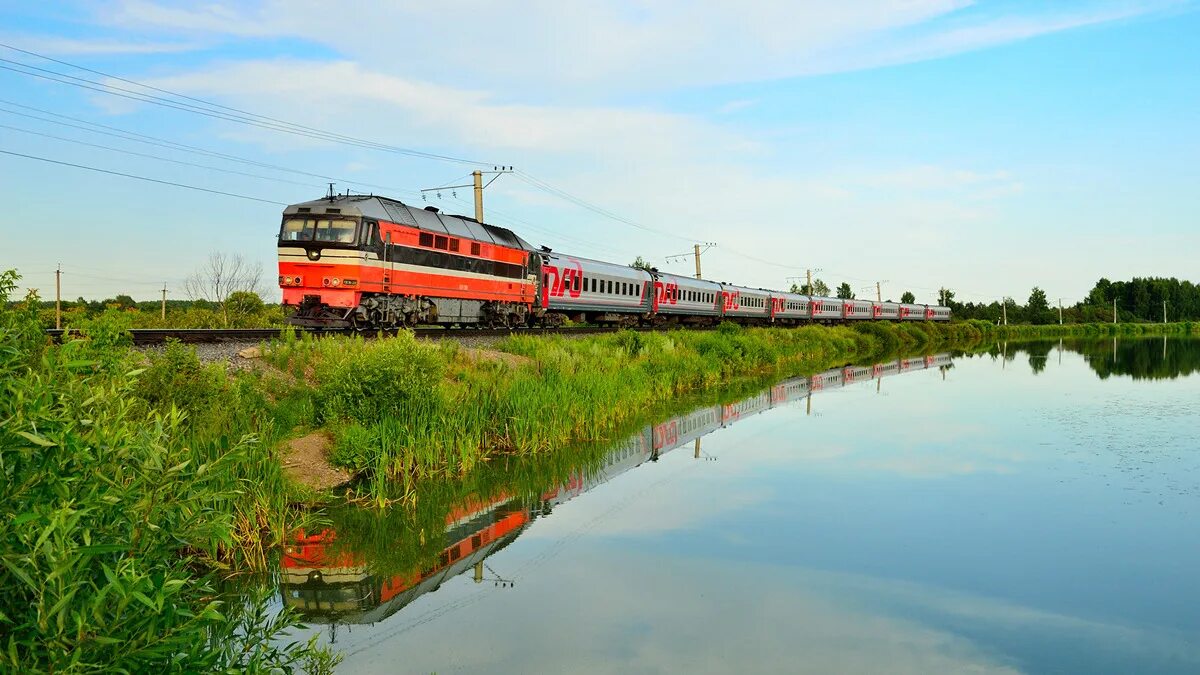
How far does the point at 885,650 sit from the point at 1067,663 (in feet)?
Answer: 5.15

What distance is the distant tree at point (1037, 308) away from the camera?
14012 cm

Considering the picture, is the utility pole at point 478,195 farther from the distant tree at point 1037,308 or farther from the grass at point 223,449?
the distant tree at point 1037,308

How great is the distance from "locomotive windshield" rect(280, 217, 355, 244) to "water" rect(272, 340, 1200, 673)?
943cm

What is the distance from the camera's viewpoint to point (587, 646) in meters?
7.76

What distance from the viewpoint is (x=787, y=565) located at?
10.2 meters

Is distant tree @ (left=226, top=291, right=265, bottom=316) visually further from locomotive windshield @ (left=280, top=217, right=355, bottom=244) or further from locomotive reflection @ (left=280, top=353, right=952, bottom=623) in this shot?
locomotive reflection @ (left=280, top=353, right=952, bottom=623)

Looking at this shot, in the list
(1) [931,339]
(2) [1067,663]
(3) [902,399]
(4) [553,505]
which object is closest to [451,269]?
(4) [553,505]

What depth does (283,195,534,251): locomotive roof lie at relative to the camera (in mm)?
21922

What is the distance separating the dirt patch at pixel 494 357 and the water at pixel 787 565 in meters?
4.31

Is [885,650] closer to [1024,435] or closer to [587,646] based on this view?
[587,646]

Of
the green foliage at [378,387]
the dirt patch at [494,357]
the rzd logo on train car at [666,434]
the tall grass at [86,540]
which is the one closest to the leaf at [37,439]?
the tall grass at [86,540]

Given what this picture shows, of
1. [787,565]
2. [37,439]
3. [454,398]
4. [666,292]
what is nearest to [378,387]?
[454,398]

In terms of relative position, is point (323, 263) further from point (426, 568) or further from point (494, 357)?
point (426, 568)

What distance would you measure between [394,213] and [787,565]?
54.8 ft
